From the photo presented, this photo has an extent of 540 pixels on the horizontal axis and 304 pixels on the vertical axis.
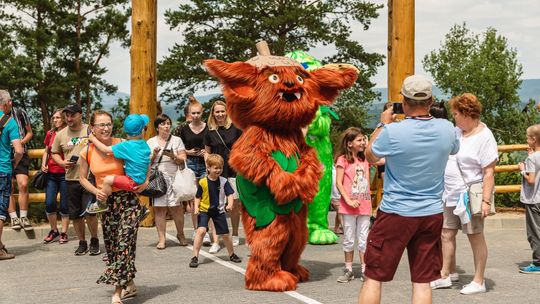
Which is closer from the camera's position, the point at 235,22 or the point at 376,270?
the point at 376,270

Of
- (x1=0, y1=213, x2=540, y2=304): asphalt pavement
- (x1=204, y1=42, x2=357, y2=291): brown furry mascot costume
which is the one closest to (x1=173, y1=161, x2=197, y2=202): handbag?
(x1=0, y1=213, x2=540, y2=304): asphalt pavement

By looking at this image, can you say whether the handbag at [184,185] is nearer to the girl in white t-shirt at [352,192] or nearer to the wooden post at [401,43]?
the girl in white t-shirt at [352,192]

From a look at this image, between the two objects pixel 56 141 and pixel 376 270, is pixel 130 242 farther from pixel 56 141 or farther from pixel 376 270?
pixel 56 141

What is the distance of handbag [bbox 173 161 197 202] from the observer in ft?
28.3

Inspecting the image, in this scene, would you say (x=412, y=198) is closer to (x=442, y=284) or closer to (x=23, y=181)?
(x=442, y=284)

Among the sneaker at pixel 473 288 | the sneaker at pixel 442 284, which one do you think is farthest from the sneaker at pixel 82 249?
the sneaker at pixel 473 288

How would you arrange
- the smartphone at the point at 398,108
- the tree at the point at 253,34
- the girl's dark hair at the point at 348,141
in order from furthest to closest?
1. the tree at the point at 253,34
2. the girl's dark hair at the point at 348,141
3. the smartphone at the point at 398,108

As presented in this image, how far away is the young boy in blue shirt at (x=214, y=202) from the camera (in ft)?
25.2

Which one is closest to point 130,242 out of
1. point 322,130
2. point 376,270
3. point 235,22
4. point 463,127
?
point 376,270

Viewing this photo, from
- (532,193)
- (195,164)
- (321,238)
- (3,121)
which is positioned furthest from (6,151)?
(532,193)

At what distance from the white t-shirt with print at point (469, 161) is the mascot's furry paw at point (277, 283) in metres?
1.54

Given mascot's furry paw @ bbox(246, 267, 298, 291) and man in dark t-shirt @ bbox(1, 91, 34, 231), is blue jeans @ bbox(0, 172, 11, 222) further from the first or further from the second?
mascot's furry paw @ bbox(246, 267, 298, 291)

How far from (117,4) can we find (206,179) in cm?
2615

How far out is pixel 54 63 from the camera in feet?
98.3
